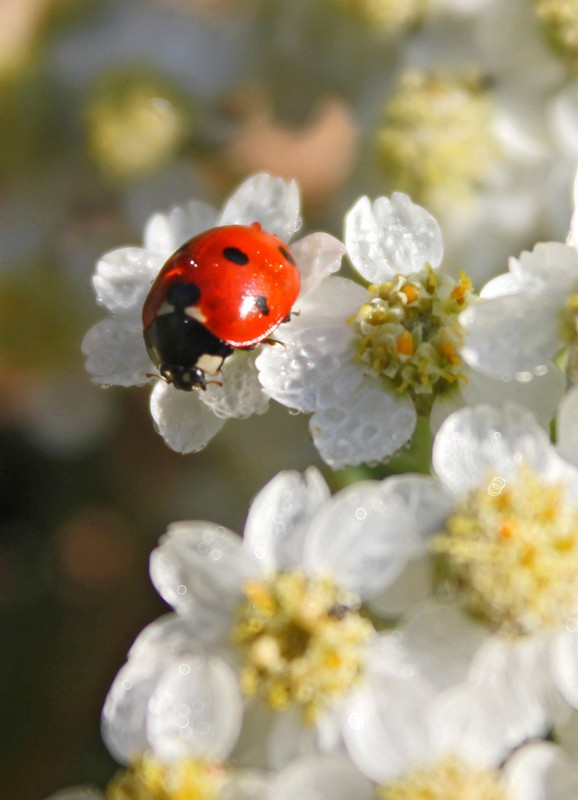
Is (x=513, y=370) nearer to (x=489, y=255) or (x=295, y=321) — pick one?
(x=295, y=321)

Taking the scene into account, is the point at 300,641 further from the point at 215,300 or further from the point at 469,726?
the point at 215,300

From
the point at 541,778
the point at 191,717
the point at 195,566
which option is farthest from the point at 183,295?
the point at 541,778

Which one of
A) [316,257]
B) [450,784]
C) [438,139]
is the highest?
[316,257]

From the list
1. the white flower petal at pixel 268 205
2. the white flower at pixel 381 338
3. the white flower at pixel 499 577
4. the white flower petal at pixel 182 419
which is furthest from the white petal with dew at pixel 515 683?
the white flower petal at pixel 268 205

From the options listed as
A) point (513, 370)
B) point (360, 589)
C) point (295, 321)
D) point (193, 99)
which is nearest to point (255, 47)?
point (193, 99)

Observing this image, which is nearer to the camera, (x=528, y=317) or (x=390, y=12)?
(x=528, y=317)

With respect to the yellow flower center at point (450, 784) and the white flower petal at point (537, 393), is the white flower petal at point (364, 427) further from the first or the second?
the yellow flower center at point (450, 784)
